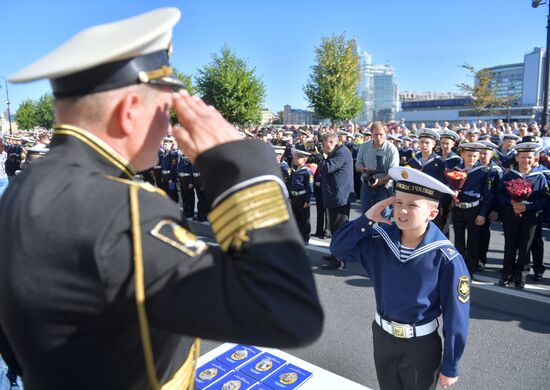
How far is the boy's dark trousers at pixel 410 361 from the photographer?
253 cm

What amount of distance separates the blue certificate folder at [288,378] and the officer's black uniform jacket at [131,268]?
5.74 feet

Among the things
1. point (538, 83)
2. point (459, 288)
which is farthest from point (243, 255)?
point (538, 83)

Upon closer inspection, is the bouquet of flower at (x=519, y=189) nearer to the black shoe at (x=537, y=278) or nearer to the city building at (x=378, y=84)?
the black shoe at (x=537, y=278)

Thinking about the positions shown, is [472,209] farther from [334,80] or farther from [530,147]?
[334,80]

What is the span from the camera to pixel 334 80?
86.5ft

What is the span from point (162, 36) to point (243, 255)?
22.4 inches

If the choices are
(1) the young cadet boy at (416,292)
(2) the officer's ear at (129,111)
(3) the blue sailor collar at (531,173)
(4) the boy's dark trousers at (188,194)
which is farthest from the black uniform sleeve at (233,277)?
(4) the boy's dark trousers at (188,194)

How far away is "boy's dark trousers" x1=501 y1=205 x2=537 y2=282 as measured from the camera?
555cm

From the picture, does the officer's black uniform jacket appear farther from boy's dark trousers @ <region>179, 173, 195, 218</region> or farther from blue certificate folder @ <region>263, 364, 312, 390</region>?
boy's dark trousers @ <region>179, 173, 195, 218</region>

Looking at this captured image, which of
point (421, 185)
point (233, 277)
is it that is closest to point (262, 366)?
point (421, 185)

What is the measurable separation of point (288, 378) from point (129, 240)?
6.81 ft

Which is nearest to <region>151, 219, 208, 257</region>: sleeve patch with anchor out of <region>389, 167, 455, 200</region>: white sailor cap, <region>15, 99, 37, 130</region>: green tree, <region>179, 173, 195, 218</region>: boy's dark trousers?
<region>389, 167, 455, 200</region>: white sailor cap

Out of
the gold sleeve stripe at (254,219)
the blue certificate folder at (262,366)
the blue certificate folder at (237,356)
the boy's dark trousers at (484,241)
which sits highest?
the gold sleeve stripe at (254,219)

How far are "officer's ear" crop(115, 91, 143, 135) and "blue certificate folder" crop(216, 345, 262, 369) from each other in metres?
2.10
